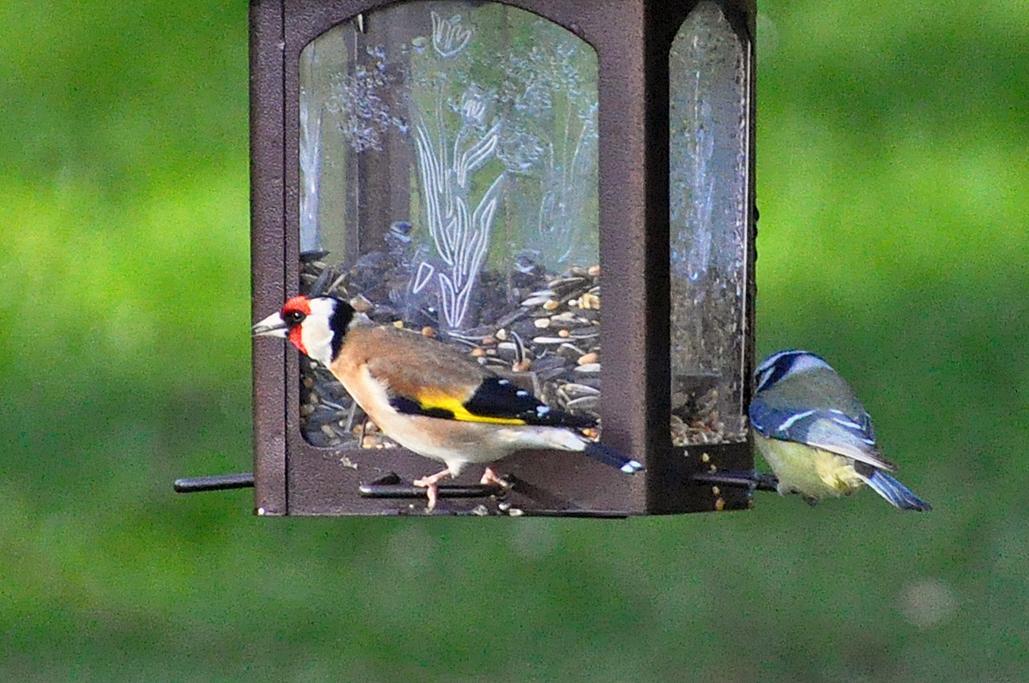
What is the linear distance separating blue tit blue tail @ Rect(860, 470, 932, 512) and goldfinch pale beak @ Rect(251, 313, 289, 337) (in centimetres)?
145

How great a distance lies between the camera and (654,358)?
5.68 m

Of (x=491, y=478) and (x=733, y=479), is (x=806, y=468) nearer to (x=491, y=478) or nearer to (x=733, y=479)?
(x=733, y=479)

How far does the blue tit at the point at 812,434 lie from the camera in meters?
6.15

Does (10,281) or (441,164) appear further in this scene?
(10,281)

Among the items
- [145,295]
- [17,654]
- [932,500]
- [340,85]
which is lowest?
[17,654]

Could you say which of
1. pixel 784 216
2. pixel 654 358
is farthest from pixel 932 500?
pixel 654 358

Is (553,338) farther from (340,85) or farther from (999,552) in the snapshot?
(999,552)

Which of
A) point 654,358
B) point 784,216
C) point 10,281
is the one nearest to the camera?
point 654,358

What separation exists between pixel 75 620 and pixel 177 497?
0.61m

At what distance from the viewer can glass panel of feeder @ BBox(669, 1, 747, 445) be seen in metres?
5.91

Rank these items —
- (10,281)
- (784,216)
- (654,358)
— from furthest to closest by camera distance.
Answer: (10,281), (784,216), (654,358)

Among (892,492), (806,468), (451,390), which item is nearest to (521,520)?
(806,468)

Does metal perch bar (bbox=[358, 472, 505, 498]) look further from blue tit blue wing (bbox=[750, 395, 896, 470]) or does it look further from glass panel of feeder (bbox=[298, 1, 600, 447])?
blue tit blue wing (bbox=[750, 395, 896, 470])

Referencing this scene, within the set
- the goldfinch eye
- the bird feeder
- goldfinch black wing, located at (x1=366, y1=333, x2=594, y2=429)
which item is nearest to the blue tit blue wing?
the bird feeder
